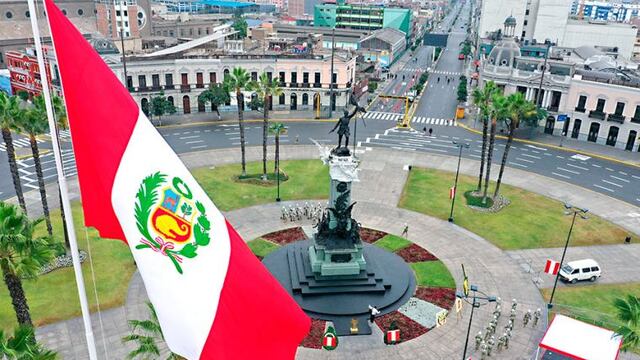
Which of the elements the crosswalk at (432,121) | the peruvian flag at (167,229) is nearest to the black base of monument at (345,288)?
the peruvian flag at (167,229)

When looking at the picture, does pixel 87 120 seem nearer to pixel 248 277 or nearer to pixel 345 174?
pixel 248 277

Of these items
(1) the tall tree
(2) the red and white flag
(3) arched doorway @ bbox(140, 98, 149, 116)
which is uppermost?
(1) the tall tree

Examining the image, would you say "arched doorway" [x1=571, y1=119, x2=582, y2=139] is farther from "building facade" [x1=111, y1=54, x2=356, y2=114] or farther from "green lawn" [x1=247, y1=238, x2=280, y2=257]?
"green lawn" [x1=247, y1=238, x2=280, y2=257]

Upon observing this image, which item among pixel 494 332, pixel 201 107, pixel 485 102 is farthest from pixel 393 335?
pixel 201 107

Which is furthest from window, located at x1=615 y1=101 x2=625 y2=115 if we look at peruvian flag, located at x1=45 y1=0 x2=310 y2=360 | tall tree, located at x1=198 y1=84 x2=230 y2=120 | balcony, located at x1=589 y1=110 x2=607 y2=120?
peruvian flag, located at x1=45 y1=0 x2=310 y2=360

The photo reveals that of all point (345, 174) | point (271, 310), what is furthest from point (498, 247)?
point (271, 310)
